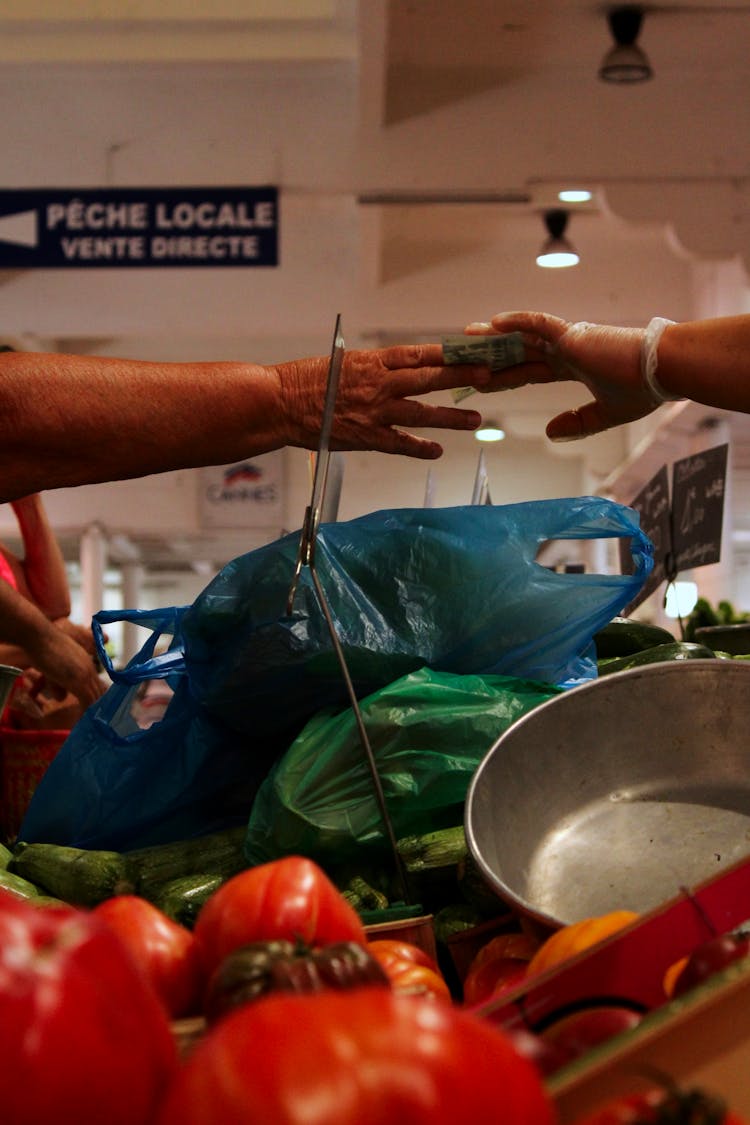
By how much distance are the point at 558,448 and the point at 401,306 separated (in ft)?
21.3

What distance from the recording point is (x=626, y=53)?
7.01 metres

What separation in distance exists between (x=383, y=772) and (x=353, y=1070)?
138cm

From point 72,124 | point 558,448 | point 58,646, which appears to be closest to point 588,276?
point 72,124

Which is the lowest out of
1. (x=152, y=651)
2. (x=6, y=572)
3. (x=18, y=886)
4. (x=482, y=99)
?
(x=18, y=886)

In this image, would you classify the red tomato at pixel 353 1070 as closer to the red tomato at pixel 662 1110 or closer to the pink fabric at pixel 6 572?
the red tomato at pixel 662 1110

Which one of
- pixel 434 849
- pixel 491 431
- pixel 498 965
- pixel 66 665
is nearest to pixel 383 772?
pixel 434 849

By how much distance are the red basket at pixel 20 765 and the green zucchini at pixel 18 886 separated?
1.02 m

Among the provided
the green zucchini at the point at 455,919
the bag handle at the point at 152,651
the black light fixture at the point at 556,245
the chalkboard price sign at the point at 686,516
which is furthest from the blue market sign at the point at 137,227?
the green zucchini at the point at 455,919

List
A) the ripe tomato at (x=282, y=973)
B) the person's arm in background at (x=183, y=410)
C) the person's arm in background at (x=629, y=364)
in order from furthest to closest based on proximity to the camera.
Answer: the person's arm in background at (x=183, y=410), the person's arm in background at (x=629, y=364), the ripe tomato at (x=282, y=973)

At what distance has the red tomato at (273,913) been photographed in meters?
0.91

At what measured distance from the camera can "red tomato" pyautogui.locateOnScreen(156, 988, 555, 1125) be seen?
0.47 metres

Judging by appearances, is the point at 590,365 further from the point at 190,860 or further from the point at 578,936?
the point at 578,936

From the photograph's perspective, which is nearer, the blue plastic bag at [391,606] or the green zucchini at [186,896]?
the green zucchini at [186,896]

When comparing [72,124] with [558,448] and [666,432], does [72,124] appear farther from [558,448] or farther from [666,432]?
[558,448]
